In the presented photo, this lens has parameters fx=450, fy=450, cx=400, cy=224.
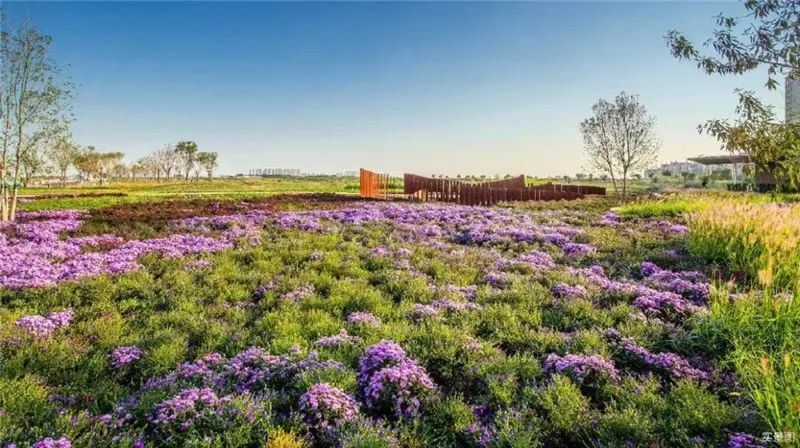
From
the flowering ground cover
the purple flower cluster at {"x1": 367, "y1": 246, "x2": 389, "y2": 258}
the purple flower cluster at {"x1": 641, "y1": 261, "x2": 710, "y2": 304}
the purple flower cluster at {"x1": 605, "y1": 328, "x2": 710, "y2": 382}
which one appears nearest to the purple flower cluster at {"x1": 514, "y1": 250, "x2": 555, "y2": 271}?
the flowering ground cover

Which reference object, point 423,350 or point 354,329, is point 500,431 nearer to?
point 423,350

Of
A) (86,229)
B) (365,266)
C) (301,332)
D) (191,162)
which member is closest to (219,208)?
(86,229)

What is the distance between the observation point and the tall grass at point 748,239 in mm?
8312

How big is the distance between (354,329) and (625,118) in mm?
39352

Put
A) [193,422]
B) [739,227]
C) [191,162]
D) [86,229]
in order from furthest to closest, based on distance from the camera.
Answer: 1. [191,162]
2. [86,229]
3. [739,227]
4. [193,422]

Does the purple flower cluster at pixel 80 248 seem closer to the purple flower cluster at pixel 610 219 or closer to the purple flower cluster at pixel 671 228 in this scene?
the purple flower cluster at pixel 610 219

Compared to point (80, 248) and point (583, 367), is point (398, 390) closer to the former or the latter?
point (583, 367)

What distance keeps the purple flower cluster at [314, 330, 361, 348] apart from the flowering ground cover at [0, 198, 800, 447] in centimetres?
3

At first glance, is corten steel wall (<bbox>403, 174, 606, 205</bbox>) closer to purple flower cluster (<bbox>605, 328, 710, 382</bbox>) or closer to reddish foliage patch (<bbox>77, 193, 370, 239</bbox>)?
reddish foliage patch (<bbox>77, 193, 370, 239</bbox>)

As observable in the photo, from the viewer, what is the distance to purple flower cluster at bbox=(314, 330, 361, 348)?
607 cm

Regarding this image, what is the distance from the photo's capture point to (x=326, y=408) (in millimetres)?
4559

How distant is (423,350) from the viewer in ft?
19.3

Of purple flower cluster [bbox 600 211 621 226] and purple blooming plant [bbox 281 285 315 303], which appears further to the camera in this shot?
purple flower cluster [bbox 600 211 621 226]

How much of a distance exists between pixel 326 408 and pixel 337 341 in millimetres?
1593
